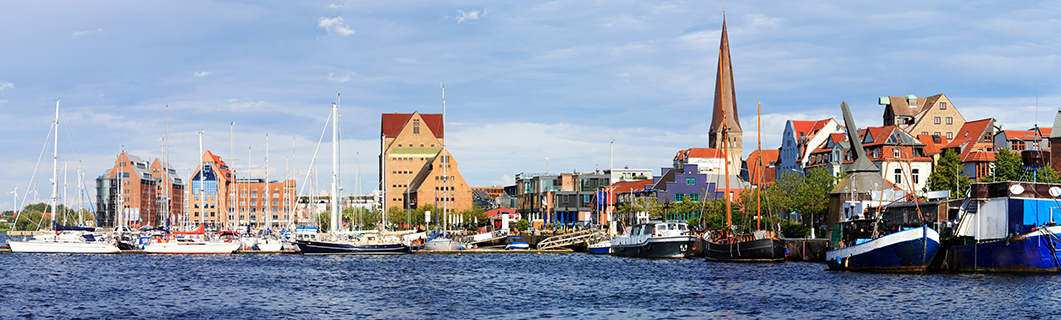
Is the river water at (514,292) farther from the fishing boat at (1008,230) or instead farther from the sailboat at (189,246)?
the sailboat at (189,246)

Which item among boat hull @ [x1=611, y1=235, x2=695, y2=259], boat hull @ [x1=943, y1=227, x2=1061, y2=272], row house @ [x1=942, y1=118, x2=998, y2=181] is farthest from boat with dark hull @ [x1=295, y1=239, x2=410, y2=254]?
row house @ [x1=942, y1=118, x2=998, y2=181]

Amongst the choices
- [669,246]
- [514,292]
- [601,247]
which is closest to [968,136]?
[601,247]

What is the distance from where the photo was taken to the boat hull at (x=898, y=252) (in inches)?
2336

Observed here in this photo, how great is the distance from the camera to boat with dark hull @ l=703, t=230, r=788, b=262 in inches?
3063

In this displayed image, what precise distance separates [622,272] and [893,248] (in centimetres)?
1983

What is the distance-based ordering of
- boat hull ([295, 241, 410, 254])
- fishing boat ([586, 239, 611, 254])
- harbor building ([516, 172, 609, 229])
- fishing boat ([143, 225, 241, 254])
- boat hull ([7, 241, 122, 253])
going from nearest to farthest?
boat hull ([295, 241, 410, 254]), fishing boat ([143, 225, 241, 254]), boat hull ([7, 241, 122, 253]), fishing boat ([586, 239, 611, 254]), harbor building ([516, 172, 609, 229])

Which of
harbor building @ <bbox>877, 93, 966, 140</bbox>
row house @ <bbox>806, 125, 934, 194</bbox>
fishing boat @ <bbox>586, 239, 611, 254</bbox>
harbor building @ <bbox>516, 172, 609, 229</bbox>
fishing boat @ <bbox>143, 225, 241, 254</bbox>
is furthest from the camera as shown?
harbor building @ <bbox>516, 172, 609, 229</bbox>

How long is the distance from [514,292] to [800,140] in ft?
366

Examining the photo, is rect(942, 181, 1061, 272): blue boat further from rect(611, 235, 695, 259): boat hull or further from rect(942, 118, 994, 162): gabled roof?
rect(942, 118, 994, 162): gabled roof

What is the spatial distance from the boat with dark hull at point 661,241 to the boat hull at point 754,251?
9.82 meters

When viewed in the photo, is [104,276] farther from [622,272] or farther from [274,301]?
[622,272]

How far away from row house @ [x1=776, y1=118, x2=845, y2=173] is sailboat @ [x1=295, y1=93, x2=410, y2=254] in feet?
243

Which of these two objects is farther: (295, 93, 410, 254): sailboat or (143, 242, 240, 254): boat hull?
(143, 242, 240, 254): boat hull

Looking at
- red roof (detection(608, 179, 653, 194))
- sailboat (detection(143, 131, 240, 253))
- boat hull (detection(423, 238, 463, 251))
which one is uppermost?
red roof (detection(608, 179, 653, 194))
